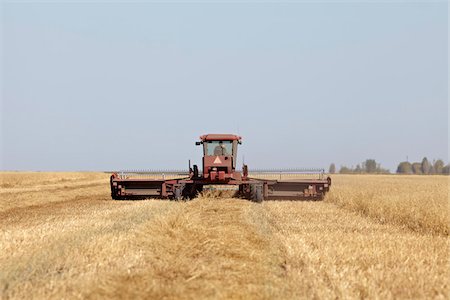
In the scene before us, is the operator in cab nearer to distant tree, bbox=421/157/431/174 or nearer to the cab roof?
the cab roof

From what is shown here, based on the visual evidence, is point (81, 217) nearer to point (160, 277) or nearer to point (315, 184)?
point (160, 277)

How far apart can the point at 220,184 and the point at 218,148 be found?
1418 mm

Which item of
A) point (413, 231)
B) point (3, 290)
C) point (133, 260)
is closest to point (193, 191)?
point (413, 231)

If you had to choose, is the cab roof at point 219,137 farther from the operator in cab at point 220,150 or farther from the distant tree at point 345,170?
the distant tree at point 345,170

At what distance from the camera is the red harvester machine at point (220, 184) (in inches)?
770

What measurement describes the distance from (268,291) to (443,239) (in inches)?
208

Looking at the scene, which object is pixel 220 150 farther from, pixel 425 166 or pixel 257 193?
pixel 425 166

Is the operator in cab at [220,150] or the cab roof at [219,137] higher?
the cab roof at [219,137]

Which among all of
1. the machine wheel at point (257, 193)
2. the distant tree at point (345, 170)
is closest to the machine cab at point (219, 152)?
the machine wheel at point (257, 193)

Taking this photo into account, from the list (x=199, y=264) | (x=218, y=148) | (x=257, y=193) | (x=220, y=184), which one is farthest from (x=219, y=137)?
(x=199, y=264)

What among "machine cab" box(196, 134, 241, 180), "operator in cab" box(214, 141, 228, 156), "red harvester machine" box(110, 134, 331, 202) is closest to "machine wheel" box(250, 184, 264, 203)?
"red harvester machine" box(110, 134, 331, 202)

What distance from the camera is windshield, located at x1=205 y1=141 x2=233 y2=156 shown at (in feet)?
65.7

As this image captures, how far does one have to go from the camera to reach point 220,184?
19.5 metres

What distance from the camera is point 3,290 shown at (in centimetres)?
555
